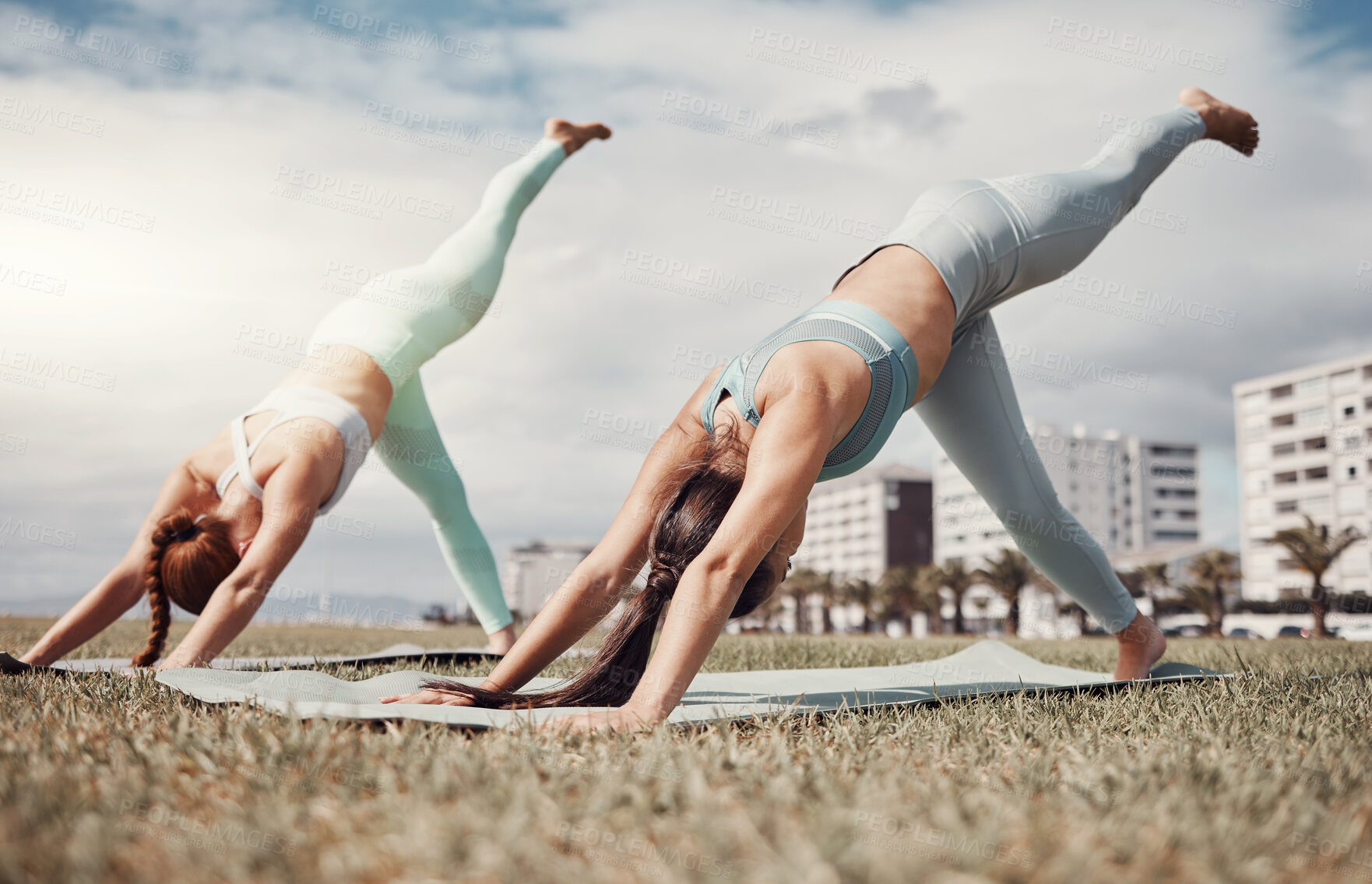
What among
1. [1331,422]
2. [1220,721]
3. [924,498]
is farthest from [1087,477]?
[1220,721]

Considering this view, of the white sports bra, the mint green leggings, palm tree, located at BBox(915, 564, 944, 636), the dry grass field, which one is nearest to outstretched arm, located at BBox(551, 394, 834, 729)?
the dry grass field

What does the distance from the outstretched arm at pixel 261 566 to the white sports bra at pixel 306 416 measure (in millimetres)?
210

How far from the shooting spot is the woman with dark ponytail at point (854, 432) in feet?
6.98

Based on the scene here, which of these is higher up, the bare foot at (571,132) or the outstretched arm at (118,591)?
the bare foot at (571,132)

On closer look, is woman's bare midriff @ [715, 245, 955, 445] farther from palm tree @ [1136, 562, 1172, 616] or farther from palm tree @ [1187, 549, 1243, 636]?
palm tree @ [1136, 562, 1172, 616]

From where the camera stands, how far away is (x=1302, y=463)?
230 ft

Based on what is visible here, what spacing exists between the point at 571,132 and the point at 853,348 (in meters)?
4.13

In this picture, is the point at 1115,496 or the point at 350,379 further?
the point at 1115,496

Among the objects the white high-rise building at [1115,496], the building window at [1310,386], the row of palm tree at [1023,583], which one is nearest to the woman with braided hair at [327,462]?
the row of palm tree at [1023,583]

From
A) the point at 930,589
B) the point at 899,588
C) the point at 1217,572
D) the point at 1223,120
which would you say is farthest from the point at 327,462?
the point at 899,588

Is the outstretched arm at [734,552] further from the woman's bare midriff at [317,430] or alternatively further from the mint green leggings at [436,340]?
the mint green leggings at [436,340]

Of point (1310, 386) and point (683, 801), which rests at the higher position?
point (1310, 386)

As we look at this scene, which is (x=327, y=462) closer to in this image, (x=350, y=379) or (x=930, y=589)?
(x=350, y=379)

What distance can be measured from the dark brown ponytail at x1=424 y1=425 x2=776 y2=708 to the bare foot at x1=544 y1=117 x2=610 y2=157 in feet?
13.0
